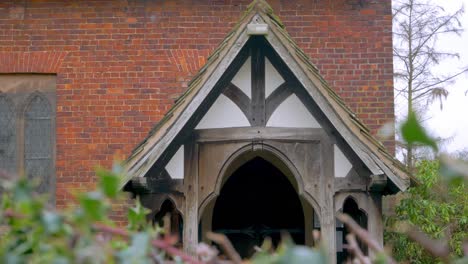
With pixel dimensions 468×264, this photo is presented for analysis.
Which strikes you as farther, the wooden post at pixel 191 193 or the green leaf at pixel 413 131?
the wooden post at pixel 191 193

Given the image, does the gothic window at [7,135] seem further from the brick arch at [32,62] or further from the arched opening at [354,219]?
the arched opening at [354,219]

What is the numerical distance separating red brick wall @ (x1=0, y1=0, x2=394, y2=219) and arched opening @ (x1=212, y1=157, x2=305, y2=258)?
4.44ft

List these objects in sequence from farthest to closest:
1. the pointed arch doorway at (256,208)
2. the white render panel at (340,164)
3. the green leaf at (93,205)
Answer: the pointed arch doorway at (256,208)
the white render panel at (340,164)
the green leaf at (93,205)

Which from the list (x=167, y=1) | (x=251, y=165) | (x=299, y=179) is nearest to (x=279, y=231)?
(x=251, y=165)

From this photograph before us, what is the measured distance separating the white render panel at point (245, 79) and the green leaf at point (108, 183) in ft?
21.0

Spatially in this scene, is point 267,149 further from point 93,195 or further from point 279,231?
point 93,195

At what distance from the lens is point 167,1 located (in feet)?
34.4

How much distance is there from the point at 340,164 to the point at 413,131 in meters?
6.71

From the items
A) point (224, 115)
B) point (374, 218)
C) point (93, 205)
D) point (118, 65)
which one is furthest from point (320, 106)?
point (93, 205)

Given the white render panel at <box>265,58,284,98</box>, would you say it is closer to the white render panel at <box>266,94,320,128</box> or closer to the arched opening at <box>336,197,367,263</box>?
the white render panel at <box>266,94,320,128</box>

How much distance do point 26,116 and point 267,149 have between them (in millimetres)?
4118

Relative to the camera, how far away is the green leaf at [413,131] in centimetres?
120

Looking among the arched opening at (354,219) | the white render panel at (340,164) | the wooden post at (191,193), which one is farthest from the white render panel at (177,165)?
the arched opening at (354,219)

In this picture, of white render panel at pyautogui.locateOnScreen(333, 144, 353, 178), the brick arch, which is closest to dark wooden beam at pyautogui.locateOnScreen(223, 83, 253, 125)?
white render panel at pyautogui.locateOnScreen(333, 144, 353, 178)
